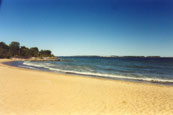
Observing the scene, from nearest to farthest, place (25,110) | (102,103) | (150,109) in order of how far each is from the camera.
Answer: (25,110)
(150,109)
(102,103)

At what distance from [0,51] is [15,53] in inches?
457

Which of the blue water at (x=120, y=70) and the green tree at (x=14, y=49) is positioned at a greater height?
A: the green tree at (x=14, y=49)

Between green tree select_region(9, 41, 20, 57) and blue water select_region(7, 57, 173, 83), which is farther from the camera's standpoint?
green tree select_region(9, 41, 20, 57)

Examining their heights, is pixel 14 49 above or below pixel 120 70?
above

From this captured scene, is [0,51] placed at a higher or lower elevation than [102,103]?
higher

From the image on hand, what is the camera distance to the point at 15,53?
81375 millimetres

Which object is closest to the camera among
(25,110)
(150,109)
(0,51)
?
(25,110)

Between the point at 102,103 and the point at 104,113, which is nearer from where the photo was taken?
the point at 104,113

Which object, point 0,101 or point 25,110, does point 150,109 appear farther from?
point 0,101

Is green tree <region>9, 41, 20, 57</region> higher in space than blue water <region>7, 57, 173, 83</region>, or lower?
higher

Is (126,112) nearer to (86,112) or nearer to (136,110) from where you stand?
(136,110)

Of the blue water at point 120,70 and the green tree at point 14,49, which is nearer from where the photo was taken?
the blue water at point 120,70

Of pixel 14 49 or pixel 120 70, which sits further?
pixel 14 49

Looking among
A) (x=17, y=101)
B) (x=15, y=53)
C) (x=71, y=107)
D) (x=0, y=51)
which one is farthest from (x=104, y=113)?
(x=15, y=53)
